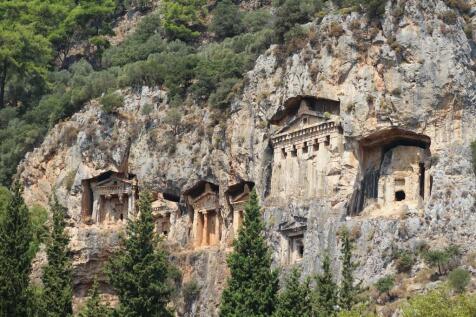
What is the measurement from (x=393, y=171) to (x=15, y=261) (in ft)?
66.6

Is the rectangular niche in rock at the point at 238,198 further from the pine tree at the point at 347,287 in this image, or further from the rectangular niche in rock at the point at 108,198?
the pine tree at the point at 347,287

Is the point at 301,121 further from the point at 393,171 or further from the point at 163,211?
the point at 163,211

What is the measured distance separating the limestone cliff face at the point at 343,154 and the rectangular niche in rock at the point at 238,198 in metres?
0.36

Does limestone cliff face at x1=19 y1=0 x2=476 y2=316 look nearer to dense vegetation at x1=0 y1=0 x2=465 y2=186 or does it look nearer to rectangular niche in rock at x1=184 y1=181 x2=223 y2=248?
rectangular niche in rock at x1=184 y1=181 x2=223 y2=248

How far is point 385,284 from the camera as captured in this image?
57562mm

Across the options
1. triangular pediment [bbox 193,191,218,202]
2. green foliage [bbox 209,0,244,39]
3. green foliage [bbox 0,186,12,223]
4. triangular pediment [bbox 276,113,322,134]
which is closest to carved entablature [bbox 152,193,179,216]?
triangular pediment [bbox 193,191,218,202]

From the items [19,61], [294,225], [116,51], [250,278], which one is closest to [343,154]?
[294,225]

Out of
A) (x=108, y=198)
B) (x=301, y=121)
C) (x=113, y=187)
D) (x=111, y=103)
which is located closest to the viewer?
(x=301, y=121)

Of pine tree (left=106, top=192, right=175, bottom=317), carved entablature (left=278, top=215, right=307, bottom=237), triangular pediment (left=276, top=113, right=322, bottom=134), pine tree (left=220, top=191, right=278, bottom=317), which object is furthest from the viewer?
triangular pediment (left=276, top=113, right=322, bottom=134)

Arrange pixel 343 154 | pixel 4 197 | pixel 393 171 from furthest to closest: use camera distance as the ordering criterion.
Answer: pixel 4 197 < pixel 343 154 < pixel 393 171

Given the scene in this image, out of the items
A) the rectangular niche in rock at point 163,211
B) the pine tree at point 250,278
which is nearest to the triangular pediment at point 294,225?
the pine tree at point 250,278

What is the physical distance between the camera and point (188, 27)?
101500 millimetres

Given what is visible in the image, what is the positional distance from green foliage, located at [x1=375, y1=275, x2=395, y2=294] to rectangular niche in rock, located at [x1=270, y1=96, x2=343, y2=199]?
722cm

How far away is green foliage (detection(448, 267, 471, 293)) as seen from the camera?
55.2 metres
